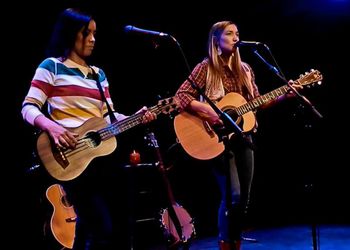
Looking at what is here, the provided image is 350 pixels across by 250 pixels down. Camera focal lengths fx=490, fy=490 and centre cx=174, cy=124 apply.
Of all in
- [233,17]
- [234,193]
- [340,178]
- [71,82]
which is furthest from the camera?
[340,178]

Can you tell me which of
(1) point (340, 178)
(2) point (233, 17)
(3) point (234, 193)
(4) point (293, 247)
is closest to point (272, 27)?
(2) point (233, 17)

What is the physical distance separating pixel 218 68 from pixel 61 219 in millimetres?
2157

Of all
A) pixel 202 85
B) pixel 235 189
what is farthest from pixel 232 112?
pixel 235 189

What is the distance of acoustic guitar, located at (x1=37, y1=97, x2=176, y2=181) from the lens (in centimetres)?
301

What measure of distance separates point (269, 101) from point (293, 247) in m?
1.81

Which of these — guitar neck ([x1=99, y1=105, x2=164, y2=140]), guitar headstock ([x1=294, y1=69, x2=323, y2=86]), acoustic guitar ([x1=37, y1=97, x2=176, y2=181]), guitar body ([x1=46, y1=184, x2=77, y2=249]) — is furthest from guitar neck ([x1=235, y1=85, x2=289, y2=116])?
guitar body ([x1=46, y1=184, x2=77, y2=249])

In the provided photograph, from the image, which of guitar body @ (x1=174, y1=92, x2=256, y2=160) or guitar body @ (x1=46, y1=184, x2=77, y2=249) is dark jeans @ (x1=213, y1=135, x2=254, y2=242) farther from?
guitar body @ (x1=46, y1=184, x2=77, y2=249)

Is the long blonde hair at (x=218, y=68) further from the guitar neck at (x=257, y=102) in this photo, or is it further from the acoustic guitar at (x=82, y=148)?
the acoustic guitar at (x=82, y=148)

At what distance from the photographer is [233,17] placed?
21.1 ft

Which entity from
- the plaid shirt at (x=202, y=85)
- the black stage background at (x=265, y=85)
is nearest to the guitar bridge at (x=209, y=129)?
the plaid shirt at (x=202, y=85)

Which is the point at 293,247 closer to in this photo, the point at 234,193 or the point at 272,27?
the point at 234,193

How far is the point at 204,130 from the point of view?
4.25 metres

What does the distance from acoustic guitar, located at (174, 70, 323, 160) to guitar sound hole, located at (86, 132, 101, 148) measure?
3.77 ft

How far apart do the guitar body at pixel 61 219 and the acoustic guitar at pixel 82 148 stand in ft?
6.00
